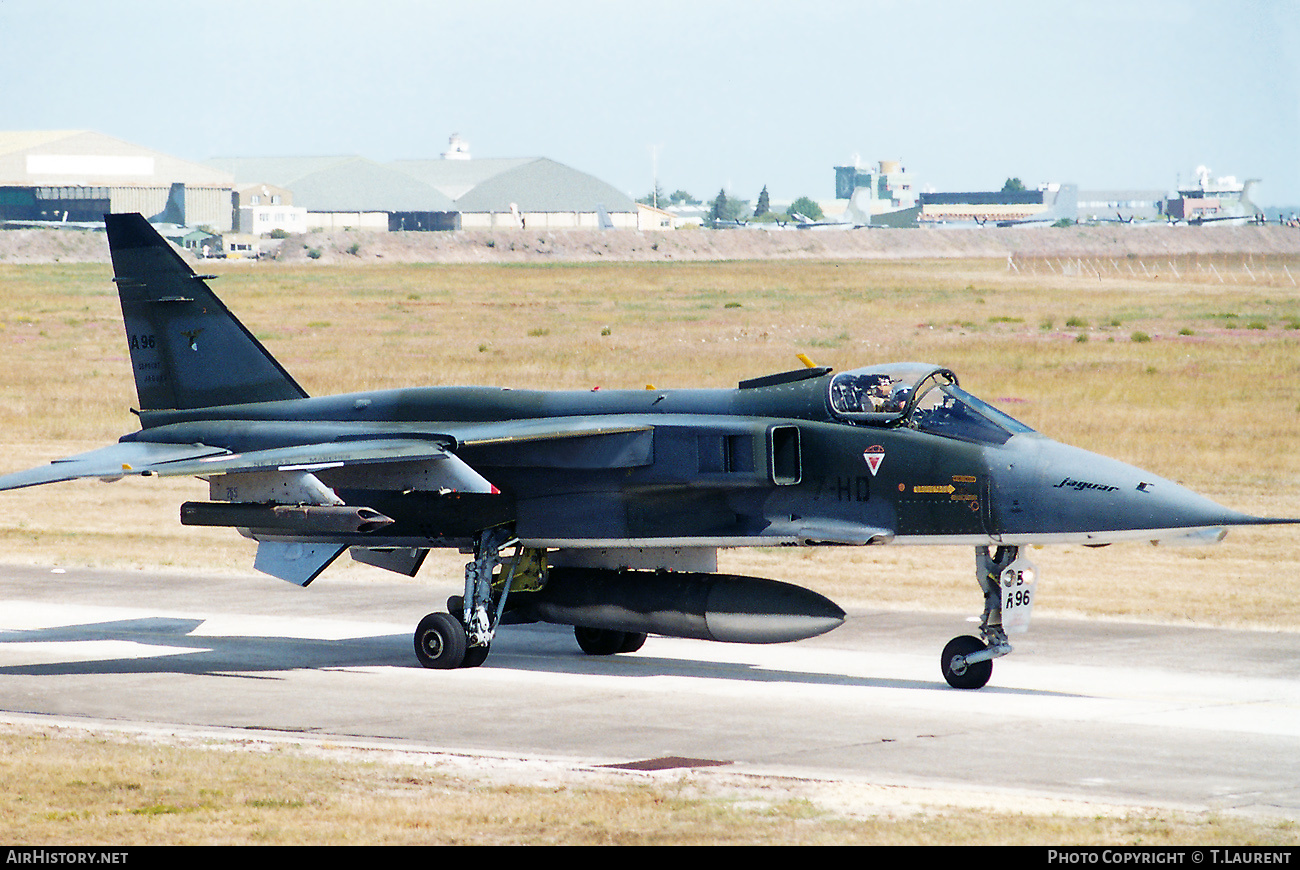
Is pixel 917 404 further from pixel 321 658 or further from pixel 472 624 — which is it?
pixel 321 658

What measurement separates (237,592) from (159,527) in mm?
6371

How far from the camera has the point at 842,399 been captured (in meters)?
17.9

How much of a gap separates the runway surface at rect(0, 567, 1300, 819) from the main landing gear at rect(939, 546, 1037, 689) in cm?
30

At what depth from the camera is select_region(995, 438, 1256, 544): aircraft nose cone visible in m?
16.1

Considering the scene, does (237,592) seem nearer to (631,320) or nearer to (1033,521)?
(1033,521)

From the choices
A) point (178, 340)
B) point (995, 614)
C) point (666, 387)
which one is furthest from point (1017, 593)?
point (666, 387)

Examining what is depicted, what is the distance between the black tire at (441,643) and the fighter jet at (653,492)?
0.07 feet

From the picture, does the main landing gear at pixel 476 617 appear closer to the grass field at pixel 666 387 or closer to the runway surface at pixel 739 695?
the runway surface at pixel 739 695

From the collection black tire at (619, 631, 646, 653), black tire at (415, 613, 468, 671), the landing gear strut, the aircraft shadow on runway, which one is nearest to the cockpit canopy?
the aircraft shadow on runway

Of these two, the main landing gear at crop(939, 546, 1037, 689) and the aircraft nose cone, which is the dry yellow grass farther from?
the aircraft nose cone

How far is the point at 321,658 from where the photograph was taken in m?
19.7

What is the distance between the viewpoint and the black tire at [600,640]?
1997cm

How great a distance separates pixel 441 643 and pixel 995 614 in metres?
6.05
